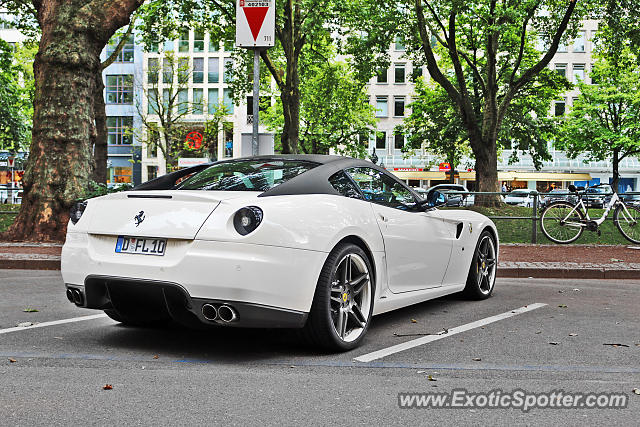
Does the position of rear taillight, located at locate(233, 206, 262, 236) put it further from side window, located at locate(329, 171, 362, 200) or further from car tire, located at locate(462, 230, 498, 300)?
car tire, located at locate(462, 230, 498, 300)

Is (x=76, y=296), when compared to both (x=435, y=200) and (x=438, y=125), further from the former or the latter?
(x=438, y=125)

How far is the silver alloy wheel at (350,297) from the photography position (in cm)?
476

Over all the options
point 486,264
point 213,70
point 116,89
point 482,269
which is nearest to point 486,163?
point 486,264

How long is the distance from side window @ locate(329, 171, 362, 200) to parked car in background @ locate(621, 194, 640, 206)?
32.6ft

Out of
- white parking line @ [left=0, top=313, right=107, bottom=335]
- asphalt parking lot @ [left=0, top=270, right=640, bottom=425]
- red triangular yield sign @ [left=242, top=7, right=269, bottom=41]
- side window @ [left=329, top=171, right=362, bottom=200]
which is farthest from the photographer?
red triangular yield sign @ [left=242, top=7, right=269, bottom=41]

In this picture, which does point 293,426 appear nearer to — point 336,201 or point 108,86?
point 336,201

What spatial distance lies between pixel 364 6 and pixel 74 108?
45.5ft

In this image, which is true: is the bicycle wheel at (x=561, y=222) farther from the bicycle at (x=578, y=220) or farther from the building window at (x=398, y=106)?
the building window at (x=398, y=106)

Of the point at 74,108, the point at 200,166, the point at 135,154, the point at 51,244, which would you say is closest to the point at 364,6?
the point at 74,108

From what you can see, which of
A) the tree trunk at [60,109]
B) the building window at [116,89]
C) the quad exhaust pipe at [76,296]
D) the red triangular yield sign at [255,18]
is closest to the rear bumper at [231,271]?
the quad exhaust pipe at [76,296]

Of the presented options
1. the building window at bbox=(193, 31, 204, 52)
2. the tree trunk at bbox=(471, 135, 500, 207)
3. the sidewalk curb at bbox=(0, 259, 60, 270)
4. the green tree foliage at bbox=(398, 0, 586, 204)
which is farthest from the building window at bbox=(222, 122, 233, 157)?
the sidewalk curb at bbox=(0, 259, 60, 270)

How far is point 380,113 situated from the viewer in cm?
7162

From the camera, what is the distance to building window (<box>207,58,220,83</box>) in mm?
66812
